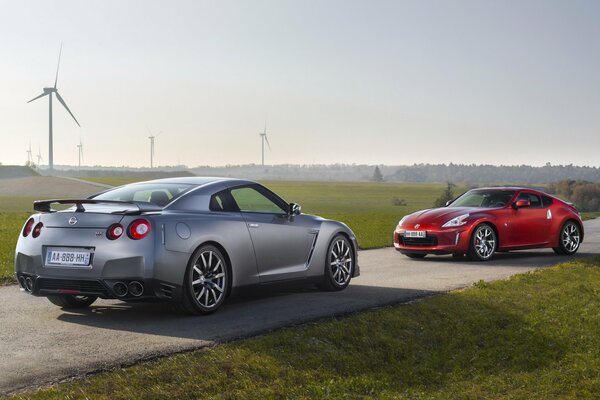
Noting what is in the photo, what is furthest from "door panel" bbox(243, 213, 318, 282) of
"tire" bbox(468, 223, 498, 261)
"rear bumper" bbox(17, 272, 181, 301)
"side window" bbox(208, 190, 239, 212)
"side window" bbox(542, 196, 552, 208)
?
"side window" bbox(542, 196, 552, 208)

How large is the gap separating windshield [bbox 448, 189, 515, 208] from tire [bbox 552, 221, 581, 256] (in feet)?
4.86

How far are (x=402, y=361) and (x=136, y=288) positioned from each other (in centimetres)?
273

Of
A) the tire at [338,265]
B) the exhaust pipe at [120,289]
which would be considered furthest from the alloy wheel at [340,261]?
the exhaust pipe at [120,289]

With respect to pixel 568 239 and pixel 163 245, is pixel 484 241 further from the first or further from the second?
pixel 163 245

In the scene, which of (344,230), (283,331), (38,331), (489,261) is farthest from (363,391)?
(489,261)

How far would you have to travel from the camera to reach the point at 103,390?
6113 millimetres

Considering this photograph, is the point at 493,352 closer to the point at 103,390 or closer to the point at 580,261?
the point at 103,390

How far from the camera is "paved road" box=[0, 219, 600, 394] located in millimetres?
6902

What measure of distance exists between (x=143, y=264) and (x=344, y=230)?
11.8 feet

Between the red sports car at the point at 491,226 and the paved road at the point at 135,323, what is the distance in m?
2.81

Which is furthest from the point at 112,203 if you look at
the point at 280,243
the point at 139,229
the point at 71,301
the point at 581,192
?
the point at 581,192

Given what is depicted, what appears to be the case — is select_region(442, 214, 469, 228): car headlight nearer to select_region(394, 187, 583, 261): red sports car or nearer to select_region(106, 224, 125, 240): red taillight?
select_region(394, 187, 583, 261): red sports car

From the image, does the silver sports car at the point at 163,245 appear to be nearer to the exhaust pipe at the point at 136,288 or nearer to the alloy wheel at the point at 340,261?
A: the exhaust pipe at the point at 136,288

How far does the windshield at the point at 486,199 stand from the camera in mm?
17062
